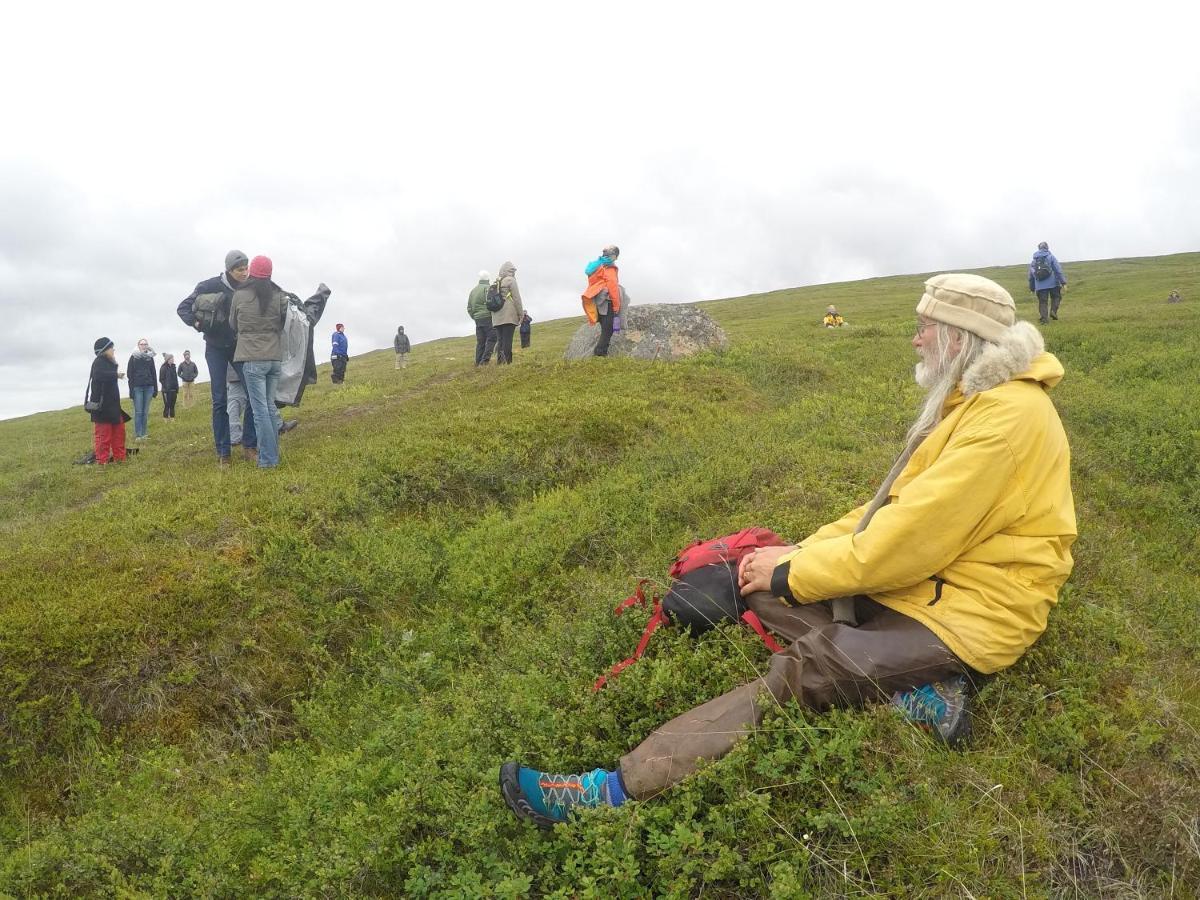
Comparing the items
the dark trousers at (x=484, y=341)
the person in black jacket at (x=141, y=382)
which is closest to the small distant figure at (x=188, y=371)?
the person in black jacket at (x=141, y=382)

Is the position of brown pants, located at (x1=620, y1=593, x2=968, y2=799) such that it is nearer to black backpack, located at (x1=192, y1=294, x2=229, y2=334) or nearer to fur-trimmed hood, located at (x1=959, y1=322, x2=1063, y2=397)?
fur-trimmed hood, located at (x1=959, y1=322, x2=1063, y2=397)

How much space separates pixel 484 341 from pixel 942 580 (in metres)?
18.2

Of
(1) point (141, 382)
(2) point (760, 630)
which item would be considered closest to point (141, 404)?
(1) point (141, 382)

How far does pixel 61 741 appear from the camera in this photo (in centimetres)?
595

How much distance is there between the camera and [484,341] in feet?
68.8

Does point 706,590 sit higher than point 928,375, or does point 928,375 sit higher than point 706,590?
point 928,375

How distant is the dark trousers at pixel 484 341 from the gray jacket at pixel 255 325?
32.9 ft

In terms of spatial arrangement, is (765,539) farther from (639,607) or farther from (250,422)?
(250,422)

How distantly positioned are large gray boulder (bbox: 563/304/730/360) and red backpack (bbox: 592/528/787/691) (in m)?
12.9

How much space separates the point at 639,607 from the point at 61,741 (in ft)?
15.7

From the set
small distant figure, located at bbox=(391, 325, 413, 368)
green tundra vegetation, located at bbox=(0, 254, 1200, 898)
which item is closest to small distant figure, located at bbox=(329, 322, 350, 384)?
small distant figure, located at bbox=(391, 325, 413, 368)

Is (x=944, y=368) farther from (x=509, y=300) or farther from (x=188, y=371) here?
(x=188, y=371)

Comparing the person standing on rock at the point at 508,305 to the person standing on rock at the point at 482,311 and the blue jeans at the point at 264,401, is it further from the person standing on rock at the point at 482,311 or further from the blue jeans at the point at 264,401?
the blue jeans at the point at 264,401

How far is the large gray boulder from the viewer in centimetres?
1827
